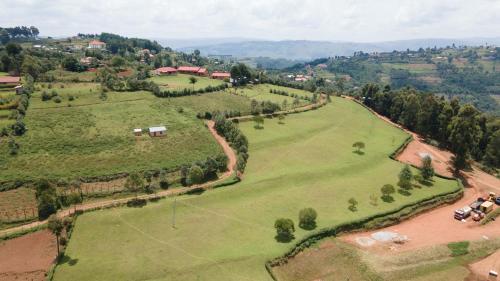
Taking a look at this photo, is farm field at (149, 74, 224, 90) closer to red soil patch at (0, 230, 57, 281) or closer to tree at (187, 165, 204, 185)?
tree at (187, 165, 204, 185)

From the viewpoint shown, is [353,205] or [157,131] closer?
[353,205]

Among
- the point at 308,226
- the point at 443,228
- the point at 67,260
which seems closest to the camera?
the point at 67,260

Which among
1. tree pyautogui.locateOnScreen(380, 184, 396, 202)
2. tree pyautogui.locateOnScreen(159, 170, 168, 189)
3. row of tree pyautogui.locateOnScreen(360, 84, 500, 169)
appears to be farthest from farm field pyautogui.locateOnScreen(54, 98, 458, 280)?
row of tree pyautogui.locateOnScreen(360, 84, 500, 169)

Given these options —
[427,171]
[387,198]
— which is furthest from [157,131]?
[427,171]

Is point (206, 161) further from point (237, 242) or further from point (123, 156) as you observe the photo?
point (237, 242)

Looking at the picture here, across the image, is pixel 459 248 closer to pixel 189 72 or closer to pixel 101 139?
pixel 101 139

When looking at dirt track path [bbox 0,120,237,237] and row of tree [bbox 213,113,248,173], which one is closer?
dirt track path [bbox 0,120,237,237]

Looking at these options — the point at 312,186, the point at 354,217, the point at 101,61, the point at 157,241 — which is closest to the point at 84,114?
the point at 157,241
